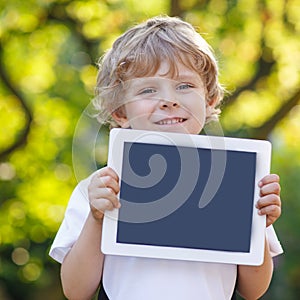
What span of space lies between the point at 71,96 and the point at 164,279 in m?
3.98

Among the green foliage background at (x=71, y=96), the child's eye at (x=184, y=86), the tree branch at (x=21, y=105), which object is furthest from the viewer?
the tree branch at (x=21, y=105)

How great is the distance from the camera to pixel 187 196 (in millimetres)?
1724

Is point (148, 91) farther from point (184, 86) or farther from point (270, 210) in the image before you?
point (270, 210)

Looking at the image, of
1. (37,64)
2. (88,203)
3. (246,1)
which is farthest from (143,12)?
(88,203)

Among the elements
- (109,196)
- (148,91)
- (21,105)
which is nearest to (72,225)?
(109,196)

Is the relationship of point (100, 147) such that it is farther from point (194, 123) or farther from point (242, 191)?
point (242, 191)

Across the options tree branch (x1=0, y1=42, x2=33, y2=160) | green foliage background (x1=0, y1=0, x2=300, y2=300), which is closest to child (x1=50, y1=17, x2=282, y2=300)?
green foliage background (x1=0, y1=0, x2=300, y2=300)

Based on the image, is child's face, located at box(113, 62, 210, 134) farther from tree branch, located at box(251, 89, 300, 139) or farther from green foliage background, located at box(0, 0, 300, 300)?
tree branch, located at box(251, 89, 300, 139)

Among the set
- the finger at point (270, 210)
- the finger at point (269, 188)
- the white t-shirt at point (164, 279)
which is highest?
the finger at point (269, 188)

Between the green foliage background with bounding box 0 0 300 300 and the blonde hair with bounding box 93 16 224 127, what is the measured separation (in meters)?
3.25

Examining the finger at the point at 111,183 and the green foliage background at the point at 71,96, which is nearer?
the finger at the point at 111,183

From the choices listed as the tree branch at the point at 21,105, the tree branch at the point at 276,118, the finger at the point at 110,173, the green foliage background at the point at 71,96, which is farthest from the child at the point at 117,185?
the tree branch at the point at 21,105

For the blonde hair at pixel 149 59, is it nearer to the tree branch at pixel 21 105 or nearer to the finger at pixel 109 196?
the finger at pixel 109 196

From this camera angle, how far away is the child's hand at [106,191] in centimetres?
170
